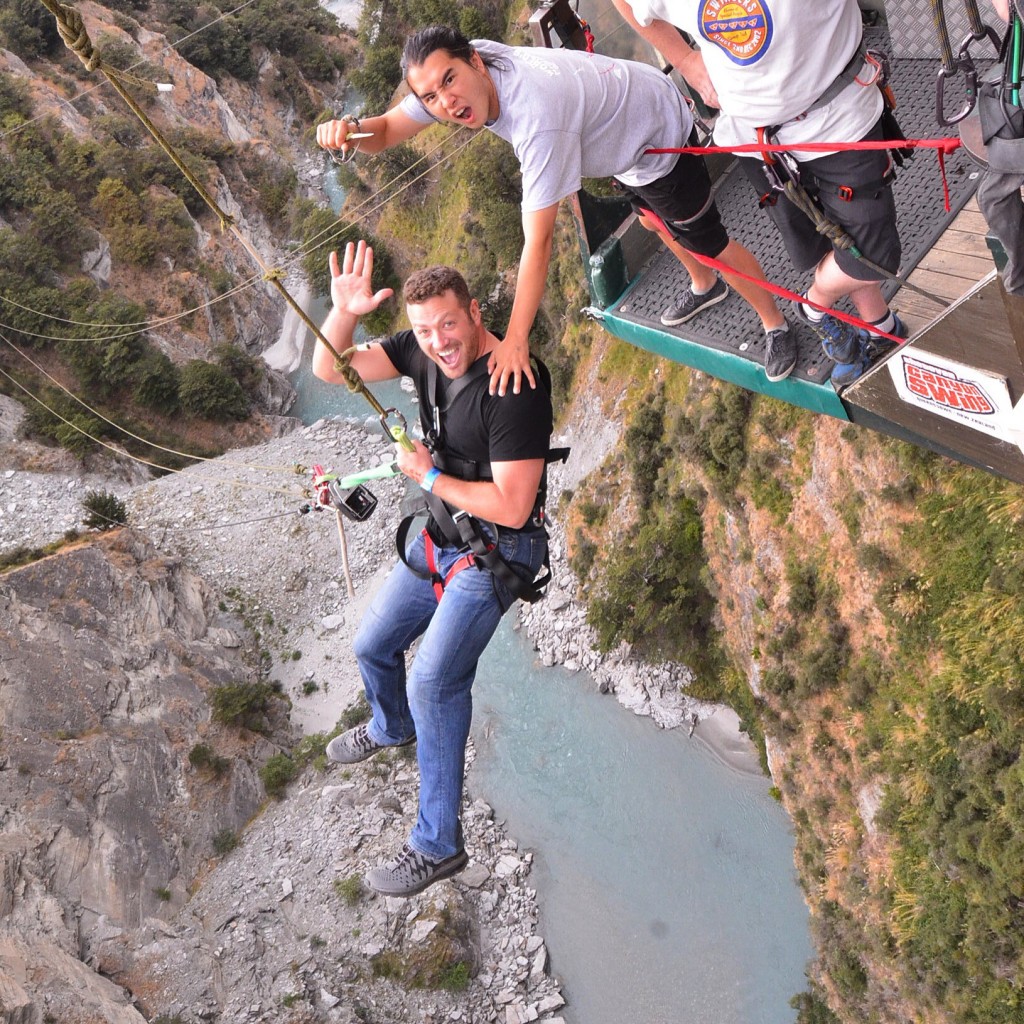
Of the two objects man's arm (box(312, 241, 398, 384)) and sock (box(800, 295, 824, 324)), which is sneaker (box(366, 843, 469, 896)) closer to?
man's arm (box(312, 241, 398, 384))

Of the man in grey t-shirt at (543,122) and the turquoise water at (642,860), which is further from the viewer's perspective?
the turquoise water at (642,860)

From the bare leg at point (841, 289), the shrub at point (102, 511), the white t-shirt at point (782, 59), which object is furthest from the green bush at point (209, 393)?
the white t-shirt at point (782, 59)

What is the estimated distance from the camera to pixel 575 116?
3703mm

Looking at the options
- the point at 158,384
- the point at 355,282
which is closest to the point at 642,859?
the point at 355,282

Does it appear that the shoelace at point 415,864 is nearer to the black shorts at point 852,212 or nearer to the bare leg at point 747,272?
the bare leg at point 747,272

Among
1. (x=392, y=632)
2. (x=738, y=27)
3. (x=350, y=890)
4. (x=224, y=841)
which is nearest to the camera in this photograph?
(x=738, y=27)

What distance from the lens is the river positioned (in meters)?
13.3

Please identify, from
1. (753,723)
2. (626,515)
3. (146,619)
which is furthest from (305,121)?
(753,723)

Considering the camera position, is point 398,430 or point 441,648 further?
point 441,648

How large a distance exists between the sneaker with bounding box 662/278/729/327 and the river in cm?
974

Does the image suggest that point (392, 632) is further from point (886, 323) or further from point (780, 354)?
point (886, 323)

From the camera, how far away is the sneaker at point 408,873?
447 centimetres

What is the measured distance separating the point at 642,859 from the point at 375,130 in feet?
43.8

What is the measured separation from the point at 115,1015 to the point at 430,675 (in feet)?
40.4
